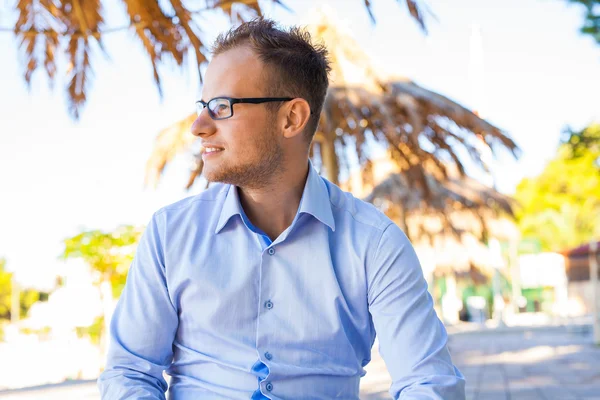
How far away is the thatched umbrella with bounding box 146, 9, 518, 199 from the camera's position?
22.2ft

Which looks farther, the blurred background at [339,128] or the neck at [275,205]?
the blurred background at [339,128]

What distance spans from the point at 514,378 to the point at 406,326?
19.5ft

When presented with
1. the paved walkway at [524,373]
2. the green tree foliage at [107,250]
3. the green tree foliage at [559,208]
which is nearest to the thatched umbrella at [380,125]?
the paved walkway at [524,373]

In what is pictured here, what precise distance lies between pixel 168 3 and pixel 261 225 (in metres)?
1.43

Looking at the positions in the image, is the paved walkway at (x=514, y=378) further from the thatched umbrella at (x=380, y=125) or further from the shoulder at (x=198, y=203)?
the shoulder at (x=198, y=203)

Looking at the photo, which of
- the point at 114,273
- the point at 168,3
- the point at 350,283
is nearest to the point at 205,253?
the point at 350,283

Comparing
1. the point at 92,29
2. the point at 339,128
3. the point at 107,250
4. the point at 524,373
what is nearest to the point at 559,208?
the point at 107,250

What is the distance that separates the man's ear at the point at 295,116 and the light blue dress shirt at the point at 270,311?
0.17 meters

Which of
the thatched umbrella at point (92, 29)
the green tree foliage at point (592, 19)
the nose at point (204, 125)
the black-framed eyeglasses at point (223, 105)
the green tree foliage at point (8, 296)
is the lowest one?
the green tree foliage at point (8, 296)

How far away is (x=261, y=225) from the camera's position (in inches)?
70.0

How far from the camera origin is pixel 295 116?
177 cm

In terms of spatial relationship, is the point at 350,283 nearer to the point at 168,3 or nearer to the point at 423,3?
the point at 423,3

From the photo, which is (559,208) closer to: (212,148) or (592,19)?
(592,19)

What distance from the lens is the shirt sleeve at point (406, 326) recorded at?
5.09 ft
